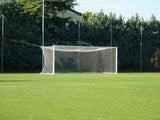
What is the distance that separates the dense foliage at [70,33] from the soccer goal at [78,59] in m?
4.22

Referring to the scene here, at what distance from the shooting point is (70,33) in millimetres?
31828

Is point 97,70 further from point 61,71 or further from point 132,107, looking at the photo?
point 132,107

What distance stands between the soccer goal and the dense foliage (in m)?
4.22

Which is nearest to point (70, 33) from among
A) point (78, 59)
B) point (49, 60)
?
point (78, 59)

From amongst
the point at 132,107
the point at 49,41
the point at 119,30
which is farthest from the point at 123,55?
the point at 132,107

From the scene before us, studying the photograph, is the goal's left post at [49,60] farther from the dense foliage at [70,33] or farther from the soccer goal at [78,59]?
the dense foliage at [70,33]

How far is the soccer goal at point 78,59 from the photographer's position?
24797 millimetres

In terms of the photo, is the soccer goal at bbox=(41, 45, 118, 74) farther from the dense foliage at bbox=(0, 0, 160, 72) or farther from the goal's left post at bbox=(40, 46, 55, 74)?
the dense foliage at bbox=(0, 0, 160, 72)

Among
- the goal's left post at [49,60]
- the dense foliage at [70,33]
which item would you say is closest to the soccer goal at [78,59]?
the goal's left post at [49,60]

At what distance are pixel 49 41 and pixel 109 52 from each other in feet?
20.0

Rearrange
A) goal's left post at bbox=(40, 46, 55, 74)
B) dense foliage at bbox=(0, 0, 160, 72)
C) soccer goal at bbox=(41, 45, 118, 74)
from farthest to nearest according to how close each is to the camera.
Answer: dense foliage at bbox=(0, 0, 160, 72) → soccer goal at bbox=(41, 45, 118, 74) → goal's left post at bbox=(40, 46, 55, 74)

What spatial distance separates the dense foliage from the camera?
94.6 feet

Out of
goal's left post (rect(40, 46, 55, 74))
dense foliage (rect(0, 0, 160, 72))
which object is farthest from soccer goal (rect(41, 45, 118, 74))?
dense foliage (rect(0, 0, 160, 72))

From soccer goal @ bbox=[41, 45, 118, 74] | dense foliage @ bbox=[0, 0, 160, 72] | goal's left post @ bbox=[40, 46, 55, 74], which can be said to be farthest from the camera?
dense foliage @ bbox=[0, 0, 160, 72]
